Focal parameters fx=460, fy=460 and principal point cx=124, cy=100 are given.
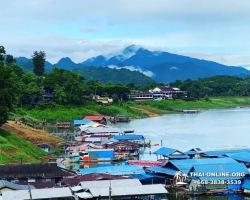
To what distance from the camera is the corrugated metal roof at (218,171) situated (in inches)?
1268

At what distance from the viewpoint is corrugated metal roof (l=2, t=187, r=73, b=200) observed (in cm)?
2530

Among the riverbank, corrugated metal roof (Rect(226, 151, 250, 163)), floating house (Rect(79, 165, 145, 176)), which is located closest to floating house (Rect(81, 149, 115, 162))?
floating house (Rect(79, 165, 145, 176))

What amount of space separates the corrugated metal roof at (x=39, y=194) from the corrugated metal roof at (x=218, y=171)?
10.2m

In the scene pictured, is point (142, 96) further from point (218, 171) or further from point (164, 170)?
point (218, 171)

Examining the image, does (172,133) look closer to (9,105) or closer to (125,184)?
(9,105)

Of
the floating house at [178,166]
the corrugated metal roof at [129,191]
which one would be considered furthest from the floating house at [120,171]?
the corrugated metal roof at [129,191]

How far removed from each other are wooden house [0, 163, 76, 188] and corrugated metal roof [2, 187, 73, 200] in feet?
14.6

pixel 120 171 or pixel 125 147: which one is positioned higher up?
pixel 120 171

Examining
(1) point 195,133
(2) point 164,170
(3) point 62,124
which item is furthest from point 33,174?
(3) point 62,124

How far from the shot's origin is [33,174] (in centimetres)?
3194

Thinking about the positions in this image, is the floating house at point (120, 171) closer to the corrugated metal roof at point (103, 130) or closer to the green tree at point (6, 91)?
the green tree at point (6, 91)

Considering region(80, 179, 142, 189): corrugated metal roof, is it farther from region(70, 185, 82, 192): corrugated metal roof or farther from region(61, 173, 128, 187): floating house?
region(61, 173, 128, 187): floating house

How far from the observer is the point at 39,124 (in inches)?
2844

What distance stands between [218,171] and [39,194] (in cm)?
1314
